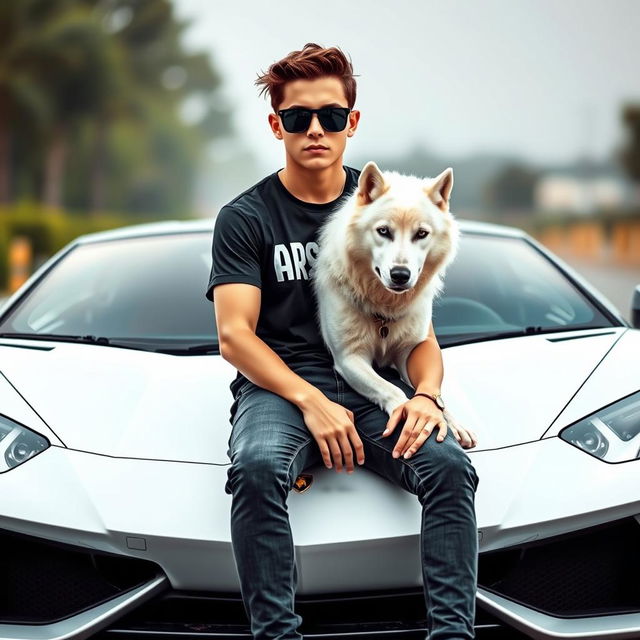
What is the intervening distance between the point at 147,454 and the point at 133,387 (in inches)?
16.7

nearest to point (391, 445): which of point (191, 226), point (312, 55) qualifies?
point (312, 55)

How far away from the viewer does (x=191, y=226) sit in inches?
165

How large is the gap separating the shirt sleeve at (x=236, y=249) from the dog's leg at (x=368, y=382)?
0.33 metres

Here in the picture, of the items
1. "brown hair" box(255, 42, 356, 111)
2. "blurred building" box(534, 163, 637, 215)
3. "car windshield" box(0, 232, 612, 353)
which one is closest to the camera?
"brown hair" box(255, 42, 356, 111)

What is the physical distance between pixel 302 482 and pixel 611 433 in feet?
2.78

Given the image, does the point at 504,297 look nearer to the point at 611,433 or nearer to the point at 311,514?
the point at 611,433

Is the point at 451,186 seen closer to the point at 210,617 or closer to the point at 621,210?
the point at 210,617

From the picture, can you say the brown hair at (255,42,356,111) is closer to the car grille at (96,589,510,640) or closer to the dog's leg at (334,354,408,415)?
the dog's leg at (334,354,408,415)

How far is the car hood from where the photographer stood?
8.80 feet

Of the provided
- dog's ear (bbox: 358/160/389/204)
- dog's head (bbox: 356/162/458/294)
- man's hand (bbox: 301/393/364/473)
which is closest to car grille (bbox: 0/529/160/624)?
man's hand (bbox: 301/393/364/473)

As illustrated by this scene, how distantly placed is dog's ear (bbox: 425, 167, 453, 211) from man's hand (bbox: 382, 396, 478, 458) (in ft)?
1.77

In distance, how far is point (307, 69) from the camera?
106 inches

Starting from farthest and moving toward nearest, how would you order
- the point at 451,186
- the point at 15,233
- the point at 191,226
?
the point at 15,233 → the point at 191,226 → the point at 451,186

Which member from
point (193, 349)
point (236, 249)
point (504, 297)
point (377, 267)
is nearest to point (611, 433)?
point (377, 267)
